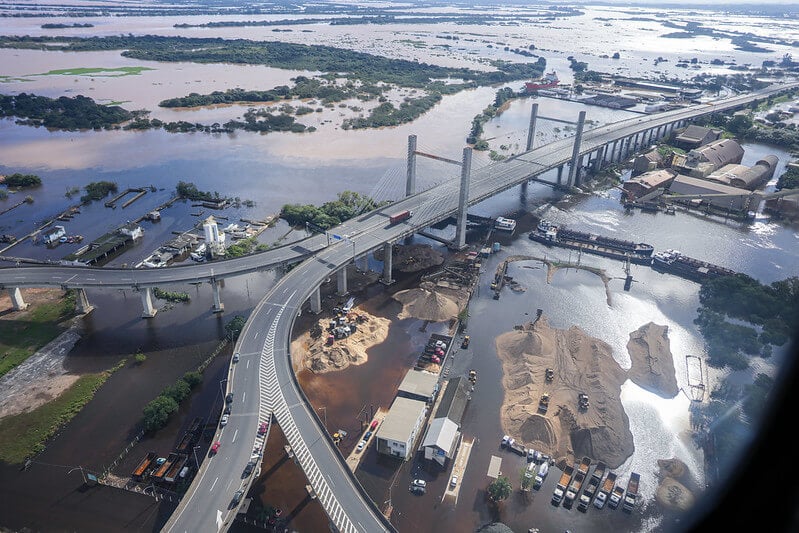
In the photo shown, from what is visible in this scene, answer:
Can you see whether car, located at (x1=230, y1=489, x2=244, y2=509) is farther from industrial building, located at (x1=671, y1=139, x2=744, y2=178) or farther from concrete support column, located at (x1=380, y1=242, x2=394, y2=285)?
industrial building, located at (x1=671, y1=139, x2=744, y2=178)

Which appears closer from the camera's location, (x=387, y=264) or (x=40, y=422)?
(x=40, y=422)

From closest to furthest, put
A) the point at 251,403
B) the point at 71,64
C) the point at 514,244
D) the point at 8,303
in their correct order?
the point at 251,403, the point at 8,303, the point at 514,244, the point at 71,64

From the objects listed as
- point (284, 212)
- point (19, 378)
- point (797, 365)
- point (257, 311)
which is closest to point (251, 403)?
point (257, 311)

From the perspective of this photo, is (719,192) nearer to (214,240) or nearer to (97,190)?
(214,240)

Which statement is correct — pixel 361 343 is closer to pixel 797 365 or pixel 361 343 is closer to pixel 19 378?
pixel 19 378

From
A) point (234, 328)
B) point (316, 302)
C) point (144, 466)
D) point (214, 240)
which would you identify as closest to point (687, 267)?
point (316, 302)

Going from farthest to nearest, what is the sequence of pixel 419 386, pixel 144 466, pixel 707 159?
pixel 707 159 < pixel 419 386 < pixel 144 466
